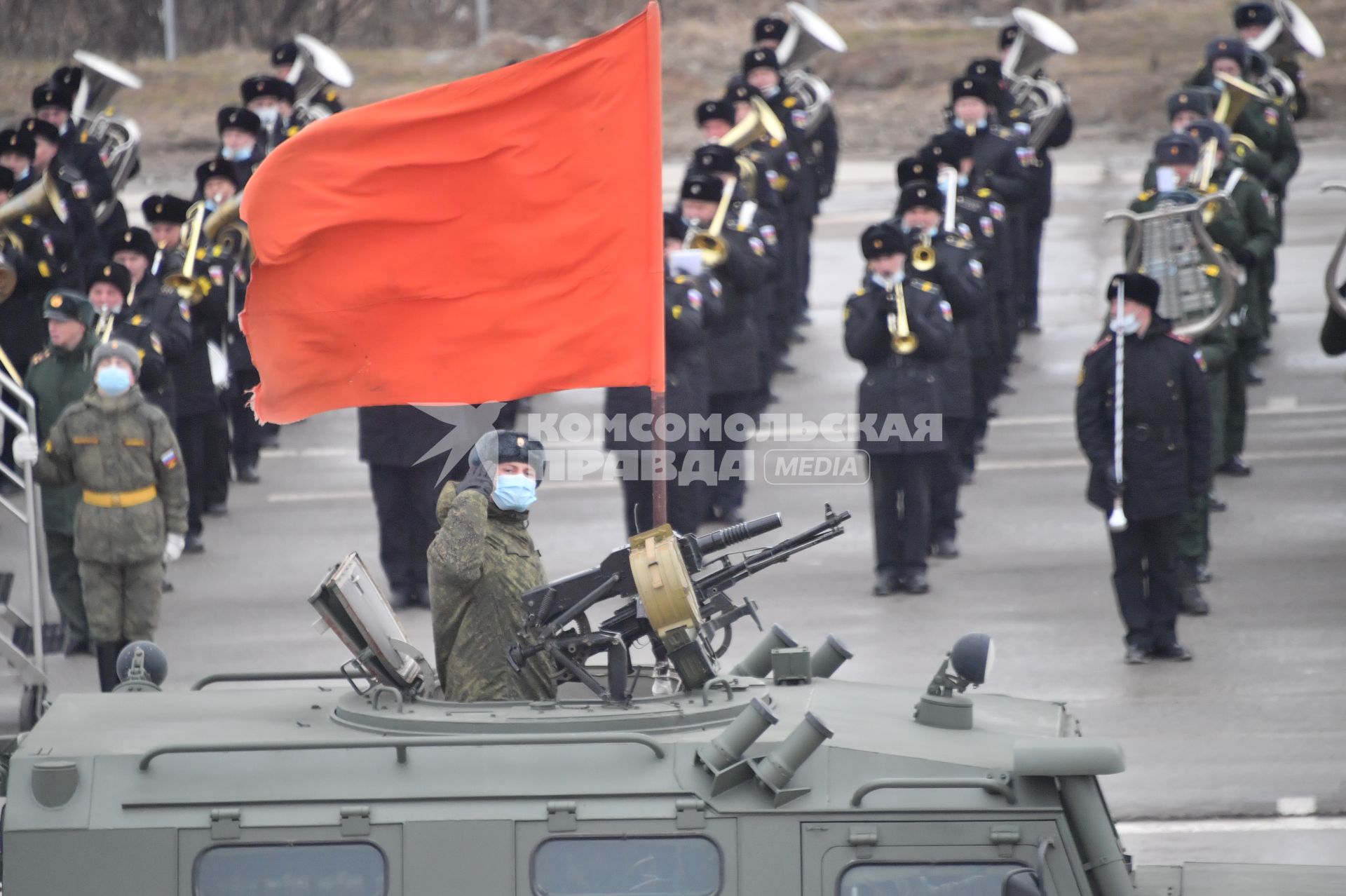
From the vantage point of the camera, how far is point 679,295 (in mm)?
14180

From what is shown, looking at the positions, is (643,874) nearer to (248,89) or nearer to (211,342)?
(211,342)

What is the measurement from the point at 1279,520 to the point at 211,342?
750cm

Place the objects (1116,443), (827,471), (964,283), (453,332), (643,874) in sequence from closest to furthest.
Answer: (643,874) < (453,332) < (1116,443) < (964,283) < (827,471)

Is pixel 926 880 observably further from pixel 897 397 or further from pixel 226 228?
pixel 226 228

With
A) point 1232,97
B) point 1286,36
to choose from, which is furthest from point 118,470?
point 1286,36

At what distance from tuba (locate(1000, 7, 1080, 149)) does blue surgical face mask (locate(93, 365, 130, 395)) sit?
9181mm

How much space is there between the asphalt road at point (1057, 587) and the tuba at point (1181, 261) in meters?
1.55

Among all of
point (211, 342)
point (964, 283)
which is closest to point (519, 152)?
point (964, 283)

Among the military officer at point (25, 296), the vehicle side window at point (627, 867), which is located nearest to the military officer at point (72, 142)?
the military officer at point (25, 296)

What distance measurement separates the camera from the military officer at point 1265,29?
1869 centimetres

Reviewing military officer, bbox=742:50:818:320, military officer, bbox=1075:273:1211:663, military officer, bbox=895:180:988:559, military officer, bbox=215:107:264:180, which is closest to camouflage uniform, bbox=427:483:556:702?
military officer, bbox=1075:273:1211:663

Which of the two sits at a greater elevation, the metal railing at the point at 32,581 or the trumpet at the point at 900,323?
the trumpet at the point at 900,323

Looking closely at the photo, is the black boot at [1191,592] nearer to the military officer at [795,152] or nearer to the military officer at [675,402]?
the military officer at [675,402]

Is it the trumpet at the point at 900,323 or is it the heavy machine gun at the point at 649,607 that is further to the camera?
the trumpet at the point at 900,323
